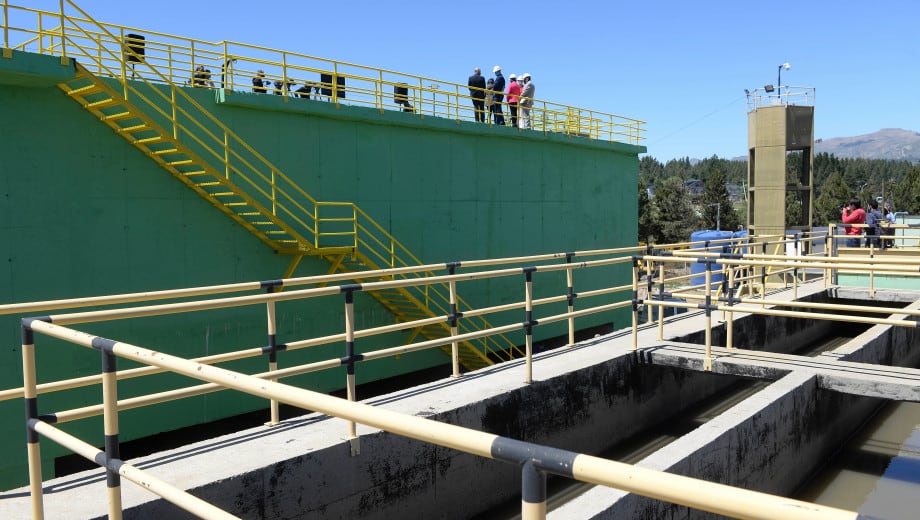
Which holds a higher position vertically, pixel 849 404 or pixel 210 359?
pixel 210 359

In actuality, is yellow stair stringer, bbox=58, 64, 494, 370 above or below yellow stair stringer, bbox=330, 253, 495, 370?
above

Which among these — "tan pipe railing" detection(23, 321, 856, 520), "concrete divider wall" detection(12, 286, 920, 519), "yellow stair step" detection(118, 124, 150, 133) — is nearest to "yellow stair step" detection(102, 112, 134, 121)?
"yellow stair step" detection(118, 124, 150, 133)

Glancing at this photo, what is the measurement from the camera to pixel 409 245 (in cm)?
1516

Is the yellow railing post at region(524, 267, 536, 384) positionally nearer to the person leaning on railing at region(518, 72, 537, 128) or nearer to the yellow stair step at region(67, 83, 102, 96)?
the yellow stair step at region(67, 83, 102, 96)

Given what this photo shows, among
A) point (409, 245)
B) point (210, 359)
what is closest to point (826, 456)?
point (210, 359)

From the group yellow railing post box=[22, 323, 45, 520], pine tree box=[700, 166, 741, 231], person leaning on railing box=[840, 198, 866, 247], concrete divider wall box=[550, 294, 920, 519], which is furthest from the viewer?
pine tree box=[700, 166, 741, 231]

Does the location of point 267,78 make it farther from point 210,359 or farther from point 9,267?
point 210,359

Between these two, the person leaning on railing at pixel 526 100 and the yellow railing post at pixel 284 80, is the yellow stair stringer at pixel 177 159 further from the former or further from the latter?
the person leaning on railing at pixel 526 100

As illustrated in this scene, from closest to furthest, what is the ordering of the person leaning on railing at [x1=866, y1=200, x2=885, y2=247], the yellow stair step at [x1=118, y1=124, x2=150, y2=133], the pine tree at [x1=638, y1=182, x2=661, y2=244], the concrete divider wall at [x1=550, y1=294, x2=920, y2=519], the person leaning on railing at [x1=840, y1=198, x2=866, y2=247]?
the concrete divider wall at [x1=550, y1=294, x2=920, y2=519] → the yellow stair step at [x1=118, y1=124, x2=150, y2=133] → the person leaning on railing at [x1=866, y1=200, x2=885, y2=247] → the person leaning on railing at [x1=840, y1=198, x2=866, y2=247] → the pine tree at [x1=638, y1=182, x2=661, y2=244]

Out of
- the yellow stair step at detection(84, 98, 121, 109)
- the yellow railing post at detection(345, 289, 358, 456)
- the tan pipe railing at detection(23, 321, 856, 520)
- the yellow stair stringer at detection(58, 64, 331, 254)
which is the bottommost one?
the yellow railing post at detection(345, 289, 358, 456)

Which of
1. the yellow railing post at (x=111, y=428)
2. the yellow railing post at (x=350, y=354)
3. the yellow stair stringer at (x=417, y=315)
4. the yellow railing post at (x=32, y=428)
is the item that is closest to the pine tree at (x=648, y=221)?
the yellow stair stringer at (x=417, y=315)

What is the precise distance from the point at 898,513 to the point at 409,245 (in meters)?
10.1

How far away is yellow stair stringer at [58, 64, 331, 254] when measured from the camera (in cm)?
1020

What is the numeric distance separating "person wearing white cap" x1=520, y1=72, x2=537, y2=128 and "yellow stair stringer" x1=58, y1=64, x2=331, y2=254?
27.9 feet
